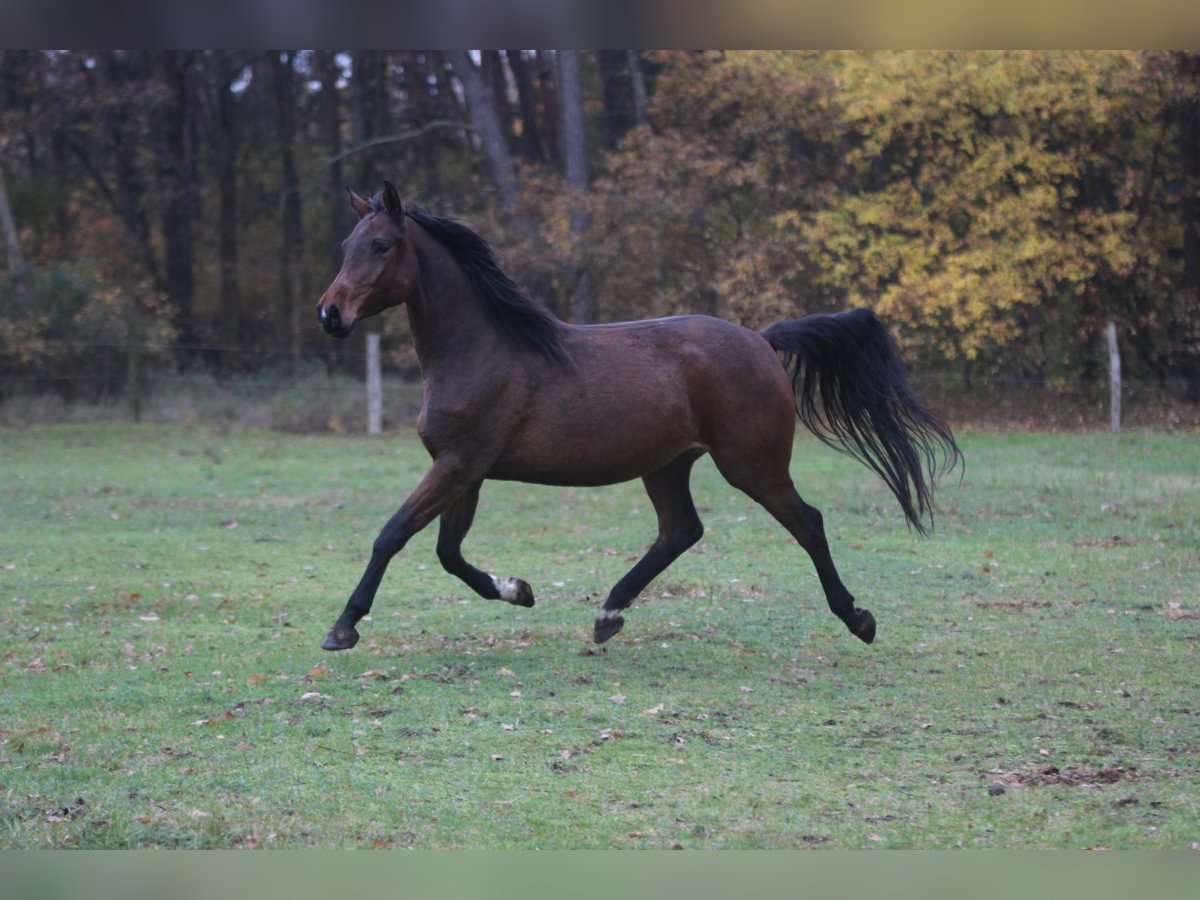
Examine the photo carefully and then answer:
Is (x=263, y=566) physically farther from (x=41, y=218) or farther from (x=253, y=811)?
(x=41, y=218)

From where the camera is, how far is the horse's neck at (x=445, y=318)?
258 inches

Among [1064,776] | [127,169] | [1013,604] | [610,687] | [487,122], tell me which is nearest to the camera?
[1064,776]

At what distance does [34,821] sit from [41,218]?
26445 mm

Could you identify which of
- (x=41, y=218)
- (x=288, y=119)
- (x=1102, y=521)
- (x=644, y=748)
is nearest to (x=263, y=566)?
(x=644, y=748)

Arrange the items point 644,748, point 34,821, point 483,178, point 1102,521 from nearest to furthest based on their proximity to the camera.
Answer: point 34,821 → point 644,748 → point 1102,521 → point 483,178

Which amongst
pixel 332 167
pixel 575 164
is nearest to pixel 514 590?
pixel 575 164

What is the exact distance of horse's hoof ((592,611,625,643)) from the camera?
6.83 metres

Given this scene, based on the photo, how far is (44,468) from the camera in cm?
1634

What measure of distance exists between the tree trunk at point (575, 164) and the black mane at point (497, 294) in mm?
15330

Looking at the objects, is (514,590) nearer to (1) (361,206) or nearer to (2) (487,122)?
(1) (361,206)

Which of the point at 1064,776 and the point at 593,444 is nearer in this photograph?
the point at 1064,776

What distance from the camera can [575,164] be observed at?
24219mm

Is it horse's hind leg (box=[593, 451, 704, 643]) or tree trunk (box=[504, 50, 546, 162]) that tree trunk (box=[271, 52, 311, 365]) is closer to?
tree trunk (box=[504, 50, 546, 162])

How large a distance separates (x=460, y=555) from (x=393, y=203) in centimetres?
184
